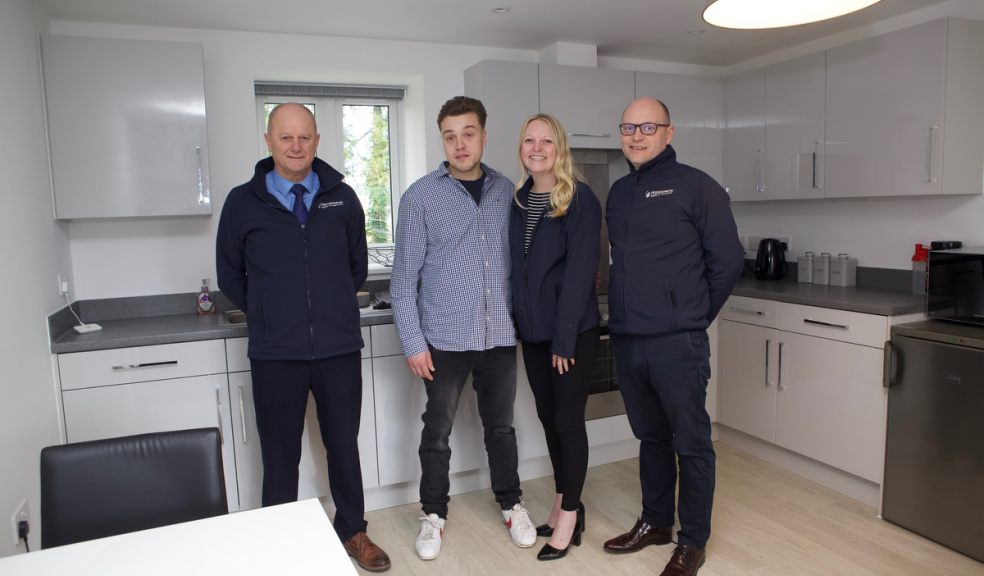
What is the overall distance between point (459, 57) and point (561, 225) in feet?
5.44

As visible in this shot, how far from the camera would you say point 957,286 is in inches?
109

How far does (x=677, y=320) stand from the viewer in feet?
7.49

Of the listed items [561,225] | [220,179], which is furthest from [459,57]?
[561,225]

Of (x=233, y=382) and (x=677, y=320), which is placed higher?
(x=677, y=320)

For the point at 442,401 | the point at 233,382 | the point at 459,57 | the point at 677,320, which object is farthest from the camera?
the point at 459,57

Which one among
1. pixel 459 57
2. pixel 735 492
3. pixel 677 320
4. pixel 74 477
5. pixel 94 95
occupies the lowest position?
pixel 735 492

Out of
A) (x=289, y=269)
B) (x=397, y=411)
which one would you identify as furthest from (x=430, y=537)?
(x=289, y=269)

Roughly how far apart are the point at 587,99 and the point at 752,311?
1364 mm

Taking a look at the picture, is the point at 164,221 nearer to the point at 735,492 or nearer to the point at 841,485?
the point at 735,492

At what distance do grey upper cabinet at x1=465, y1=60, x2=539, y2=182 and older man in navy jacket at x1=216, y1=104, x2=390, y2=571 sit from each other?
3.57 ft

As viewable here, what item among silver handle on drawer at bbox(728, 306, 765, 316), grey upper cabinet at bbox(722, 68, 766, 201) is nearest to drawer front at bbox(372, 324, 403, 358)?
silver handle on drawer at bbox(728, 306, 765, 316)

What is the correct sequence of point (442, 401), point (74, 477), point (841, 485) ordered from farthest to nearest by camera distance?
point (841, 485)
point (442, 401)
point (74, 477)

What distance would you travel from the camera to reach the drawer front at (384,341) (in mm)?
2927

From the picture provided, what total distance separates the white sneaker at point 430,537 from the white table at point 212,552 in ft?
4.64
